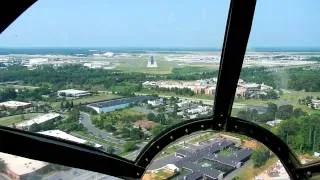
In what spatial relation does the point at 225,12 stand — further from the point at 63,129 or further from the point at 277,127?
the point at 63,129

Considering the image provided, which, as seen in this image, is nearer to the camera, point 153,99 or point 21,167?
point 21,167

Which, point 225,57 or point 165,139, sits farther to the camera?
point 165,139

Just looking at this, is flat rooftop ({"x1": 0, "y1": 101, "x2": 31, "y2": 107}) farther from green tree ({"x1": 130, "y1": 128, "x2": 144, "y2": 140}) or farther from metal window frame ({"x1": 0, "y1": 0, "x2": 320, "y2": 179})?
green tree ({"x1": 130, "y1": 128, "x2": 144, "y2": 140})

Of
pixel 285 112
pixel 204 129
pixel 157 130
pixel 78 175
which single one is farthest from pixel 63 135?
pixel 285 112

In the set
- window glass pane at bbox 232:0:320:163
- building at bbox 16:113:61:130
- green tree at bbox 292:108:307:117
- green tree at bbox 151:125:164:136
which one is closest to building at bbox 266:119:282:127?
window glass pane at bbox 232:0:320:163

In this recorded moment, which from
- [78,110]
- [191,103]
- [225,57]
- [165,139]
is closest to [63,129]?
[78,110]

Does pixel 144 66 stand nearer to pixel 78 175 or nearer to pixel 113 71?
pixel 113 71
